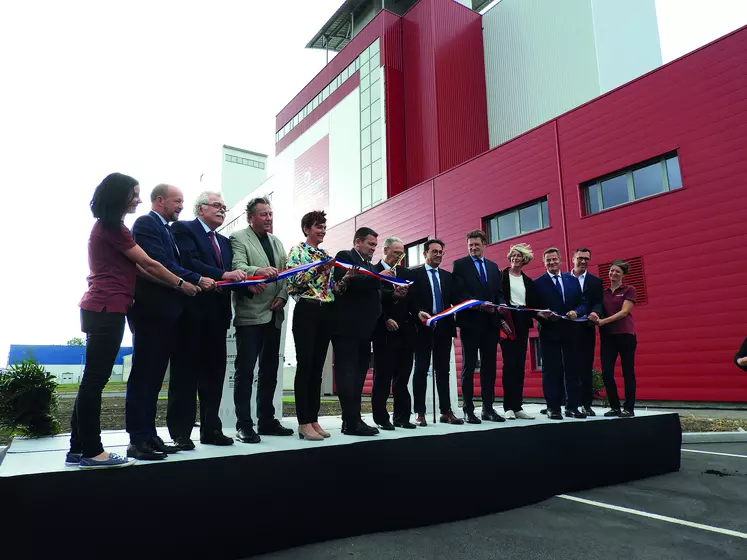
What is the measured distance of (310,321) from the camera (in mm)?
3697

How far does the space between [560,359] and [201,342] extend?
12.3 ft

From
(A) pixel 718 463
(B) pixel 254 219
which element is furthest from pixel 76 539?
(A) pixel 718 463

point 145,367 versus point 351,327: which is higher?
point 351,327

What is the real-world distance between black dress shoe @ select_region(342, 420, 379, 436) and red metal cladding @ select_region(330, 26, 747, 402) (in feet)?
33.1

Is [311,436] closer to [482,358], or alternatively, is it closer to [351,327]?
[351,327]

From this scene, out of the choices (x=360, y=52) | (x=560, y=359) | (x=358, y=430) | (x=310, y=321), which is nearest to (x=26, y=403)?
(x=310, y=321)

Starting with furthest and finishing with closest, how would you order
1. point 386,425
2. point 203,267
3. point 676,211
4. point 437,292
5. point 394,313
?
point 676,211 → point 437,292 → point 394,313 → point 386,425 → point 203,267

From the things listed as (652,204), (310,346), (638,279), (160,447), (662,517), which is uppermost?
(652,204)

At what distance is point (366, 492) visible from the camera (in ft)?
10.4

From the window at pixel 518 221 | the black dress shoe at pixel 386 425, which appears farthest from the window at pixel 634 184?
the black dress shoe at pixel 386 425

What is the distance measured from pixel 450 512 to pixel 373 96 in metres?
22.1

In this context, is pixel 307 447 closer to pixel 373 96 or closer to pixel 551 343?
pixel 551 343

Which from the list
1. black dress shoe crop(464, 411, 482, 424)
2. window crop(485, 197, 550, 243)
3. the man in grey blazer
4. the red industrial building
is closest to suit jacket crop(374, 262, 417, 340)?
black dress shoe crop(464, 411, 482, 424)

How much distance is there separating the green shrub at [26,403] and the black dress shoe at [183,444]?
68.8 inches
